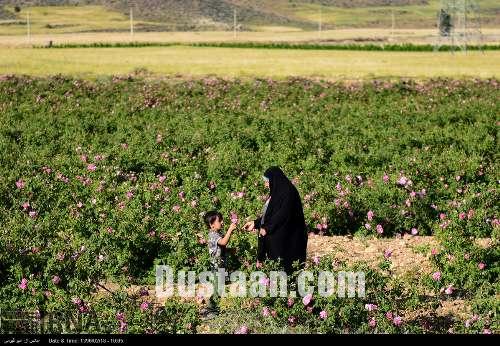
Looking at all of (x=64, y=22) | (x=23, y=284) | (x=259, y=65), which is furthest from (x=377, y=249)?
(x=64, y=22)

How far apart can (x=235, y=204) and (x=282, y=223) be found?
4.12 meters

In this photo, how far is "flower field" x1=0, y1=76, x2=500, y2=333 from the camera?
783 cm

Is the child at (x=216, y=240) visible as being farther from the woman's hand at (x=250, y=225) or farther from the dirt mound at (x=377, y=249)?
the dirt mound at (x=377, y=249)

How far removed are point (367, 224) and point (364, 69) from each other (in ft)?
123

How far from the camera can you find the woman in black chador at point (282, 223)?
8141 mm

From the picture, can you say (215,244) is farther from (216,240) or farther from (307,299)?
(307,299)

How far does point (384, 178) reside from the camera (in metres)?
12.8

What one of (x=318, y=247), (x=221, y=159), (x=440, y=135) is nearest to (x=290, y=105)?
(x=440, y=135)

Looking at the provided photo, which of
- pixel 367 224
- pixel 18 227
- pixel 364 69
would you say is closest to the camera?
pixel 18 227

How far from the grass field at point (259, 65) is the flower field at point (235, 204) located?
20.1 metres

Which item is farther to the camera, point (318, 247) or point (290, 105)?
point (290, 105)

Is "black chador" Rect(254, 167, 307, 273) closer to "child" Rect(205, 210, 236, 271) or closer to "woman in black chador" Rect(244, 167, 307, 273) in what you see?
"woman in black chador" Rect(244, 167, 307, 273)

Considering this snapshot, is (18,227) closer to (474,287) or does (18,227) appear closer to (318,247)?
(318,247)

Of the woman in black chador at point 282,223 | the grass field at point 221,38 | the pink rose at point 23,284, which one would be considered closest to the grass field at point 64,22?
the grass field at point 221,38
